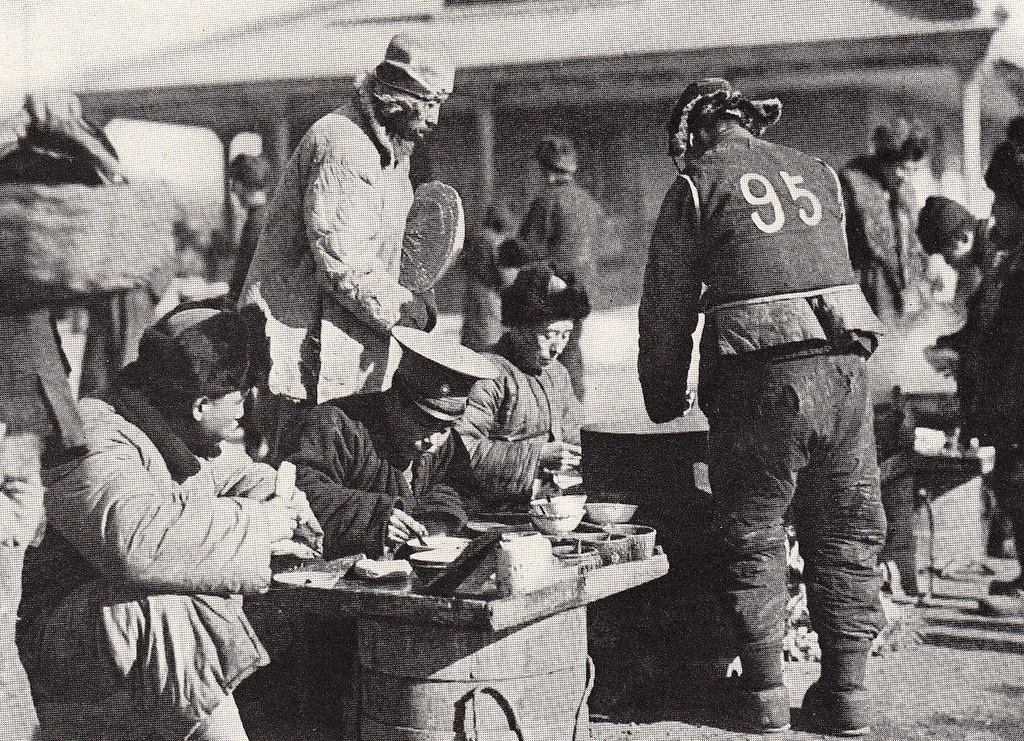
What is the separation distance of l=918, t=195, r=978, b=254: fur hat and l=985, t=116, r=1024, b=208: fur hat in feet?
5.27

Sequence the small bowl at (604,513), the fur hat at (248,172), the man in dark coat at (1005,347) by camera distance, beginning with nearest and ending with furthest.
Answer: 1. the small bowl at (604,513)
2. the man in dark coat at (1005,347)
3. the fur hat at (248,172)

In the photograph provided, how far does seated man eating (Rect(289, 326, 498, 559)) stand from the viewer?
168 inches

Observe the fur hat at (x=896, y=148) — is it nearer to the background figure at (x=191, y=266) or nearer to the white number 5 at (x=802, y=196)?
the white number 5 at (x=802, y=196)

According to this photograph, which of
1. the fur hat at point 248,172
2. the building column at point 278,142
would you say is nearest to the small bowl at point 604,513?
the fur hat at point 248,172

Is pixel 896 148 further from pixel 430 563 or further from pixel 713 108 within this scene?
pixel 430 563

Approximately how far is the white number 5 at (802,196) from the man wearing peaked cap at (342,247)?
4.90 ft

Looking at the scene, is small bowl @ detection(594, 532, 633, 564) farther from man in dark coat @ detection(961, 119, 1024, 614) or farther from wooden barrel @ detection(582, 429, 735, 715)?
man in dark coat @ detection(961, 119, 1024, 614)

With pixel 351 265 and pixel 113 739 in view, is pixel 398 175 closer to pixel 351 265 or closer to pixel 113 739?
pixel 351 265

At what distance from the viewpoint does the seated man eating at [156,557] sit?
9.97ft

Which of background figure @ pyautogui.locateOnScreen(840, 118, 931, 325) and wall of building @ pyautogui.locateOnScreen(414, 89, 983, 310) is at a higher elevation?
wall of building @ pyautogui.locateOnScreen(414, 89, 983, 310)

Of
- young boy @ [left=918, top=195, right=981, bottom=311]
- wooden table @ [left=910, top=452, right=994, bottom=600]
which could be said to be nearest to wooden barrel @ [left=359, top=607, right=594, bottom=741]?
wooden table @ [left=910, top=452, right=994, bottom=600]

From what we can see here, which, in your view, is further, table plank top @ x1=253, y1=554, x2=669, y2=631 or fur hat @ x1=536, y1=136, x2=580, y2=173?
fur hat @ x1=536, y1=136, x2=580, y2=173

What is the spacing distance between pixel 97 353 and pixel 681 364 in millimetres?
3818

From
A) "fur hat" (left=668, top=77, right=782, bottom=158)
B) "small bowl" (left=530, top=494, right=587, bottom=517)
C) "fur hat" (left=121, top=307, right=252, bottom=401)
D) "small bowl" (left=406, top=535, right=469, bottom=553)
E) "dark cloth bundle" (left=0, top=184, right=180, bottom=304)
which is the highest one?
"fur hat" (left=668, top=77, right=782, bottom=158)
